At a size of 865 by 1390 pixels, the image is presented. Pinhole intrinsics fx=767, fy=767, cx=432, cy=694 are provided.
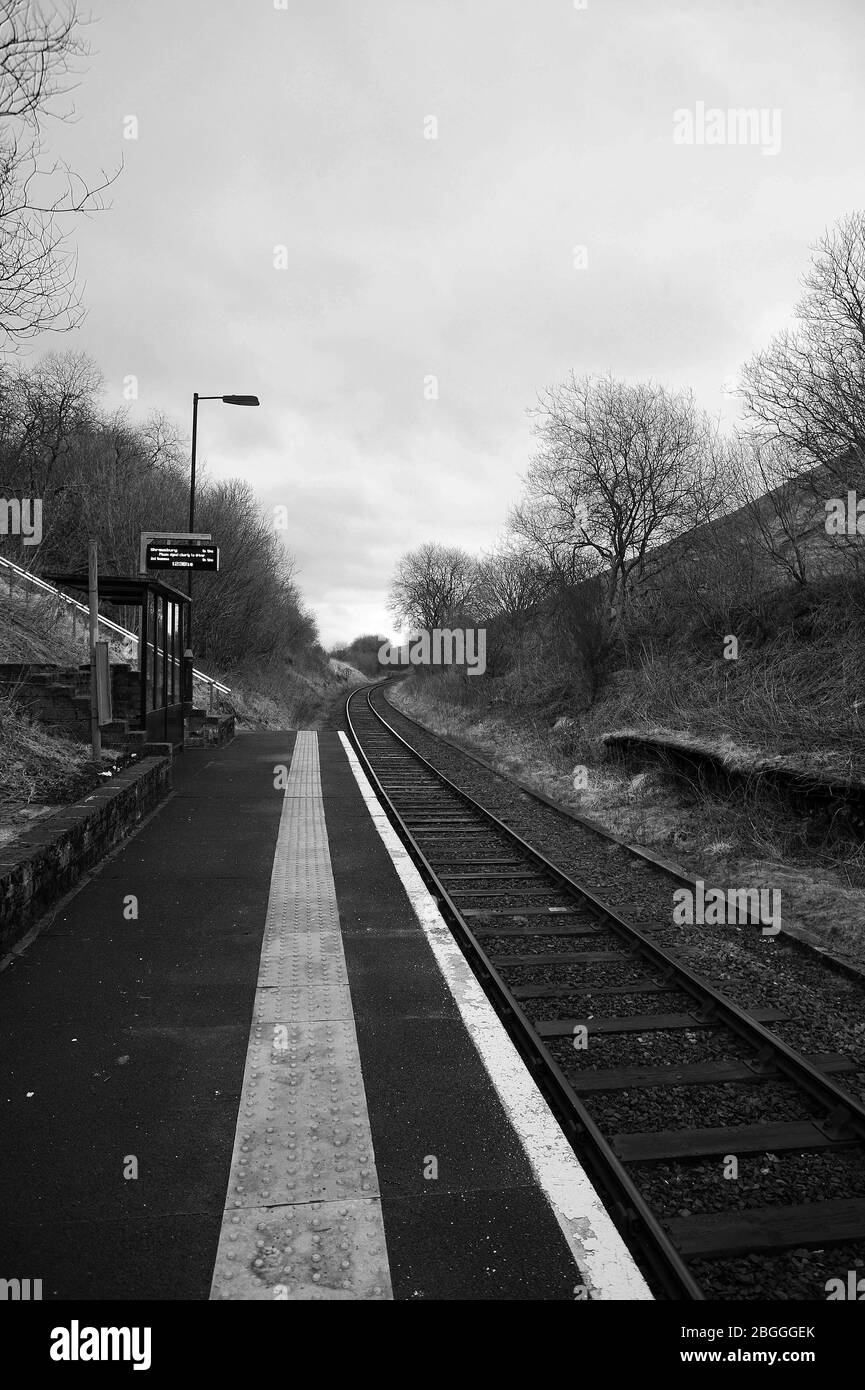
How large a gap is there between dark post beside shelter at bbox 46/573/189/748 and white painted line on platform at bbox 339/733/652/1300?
858 cm

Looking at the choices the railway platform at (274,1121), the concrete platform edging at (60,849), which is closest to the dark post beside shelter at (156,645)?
the concrete platform edging at (60,849)

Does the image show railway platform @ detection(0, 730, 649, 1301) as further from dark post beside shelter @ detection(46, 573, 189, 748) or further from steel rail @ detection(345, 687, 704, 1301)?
dark post beside shelter @ detection(46, 573, 189, 748)

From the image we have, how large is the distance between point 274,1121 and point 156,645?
→ 11.3 metres

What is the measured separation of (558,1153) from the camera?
11.0 feet

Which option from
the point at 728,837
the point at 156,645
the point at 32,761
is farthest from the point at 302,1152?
the point at 156,645

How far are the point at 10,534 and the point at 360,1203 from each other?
2427 cm

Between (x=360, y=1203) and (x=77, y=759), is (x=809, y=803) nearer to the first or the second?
(x=360, y=1203)

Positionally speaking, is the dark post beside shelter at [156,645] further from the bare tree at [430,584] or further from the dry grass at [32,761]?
the bare tree at [430,584]

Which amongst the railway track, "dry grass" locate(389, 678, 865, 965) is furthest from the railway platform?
"dry grass" locate(389, 678, 865, 965)

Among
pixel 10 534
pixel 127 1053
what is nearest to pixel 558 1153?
pixel 127 1053

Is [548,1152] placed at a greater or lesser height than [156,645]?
lesser

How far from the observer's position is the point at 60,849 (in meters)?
6.51

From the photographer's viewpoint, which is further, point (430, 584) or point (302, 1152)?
point (430, 584)

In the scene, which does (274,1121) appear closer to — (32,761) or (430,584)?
(32,761)
